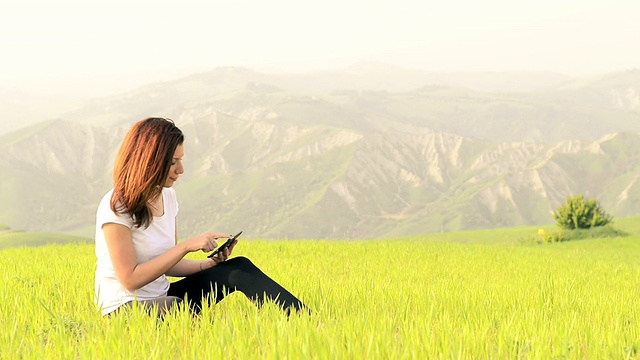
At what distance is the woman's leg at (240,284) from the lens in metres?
5.54

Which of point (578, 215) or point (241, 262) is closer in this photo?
point (241, 262)

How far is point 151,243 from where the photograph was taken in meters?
5.39

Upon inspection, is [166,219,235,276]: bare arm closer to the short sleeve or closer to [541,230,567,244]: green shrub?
the short sleeve

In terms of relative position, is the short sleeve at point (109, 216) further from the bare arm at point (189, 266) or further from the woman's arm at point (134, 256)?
the bare arm at point (189, 266)

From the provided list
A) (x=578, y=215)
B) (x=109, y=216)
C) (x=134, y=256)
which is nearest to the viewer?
(x=109, y=216)

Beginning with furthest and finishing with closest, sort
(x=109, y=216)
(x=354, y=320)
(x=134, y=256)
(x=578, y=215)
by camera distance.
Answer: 1. (x=578, y=215)
2. (x=134, y=256)
3. (x=109, y=216)
4. (x=354, y=320)

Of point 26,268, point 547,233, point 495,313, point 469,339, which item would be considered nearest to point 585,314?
point 495,313

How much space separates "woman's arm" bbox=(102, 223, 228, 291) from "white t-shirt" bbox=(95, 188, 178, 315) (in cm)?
10

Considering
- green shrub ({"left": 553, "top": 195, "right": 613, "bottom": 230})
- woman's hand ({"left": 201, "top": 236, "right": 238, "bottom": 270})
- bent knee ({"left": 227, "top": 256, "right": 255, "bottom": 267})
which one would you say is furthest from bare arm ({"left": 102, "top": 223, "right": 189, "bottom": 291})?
green shrub ({"left": 553, "top": 195, "right": 613, "bottom": 230})

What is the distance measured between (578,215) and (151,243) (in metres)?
26.6

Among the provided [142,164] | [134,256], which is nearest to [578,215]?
[134,256]

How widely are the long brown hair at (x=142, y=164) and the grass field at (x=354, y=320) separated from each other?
3.03 ft

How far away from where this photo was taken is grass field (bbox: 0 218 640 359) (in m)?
4.14

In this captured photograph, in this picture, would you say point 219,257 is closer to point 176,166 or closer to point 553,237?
point 176,166
